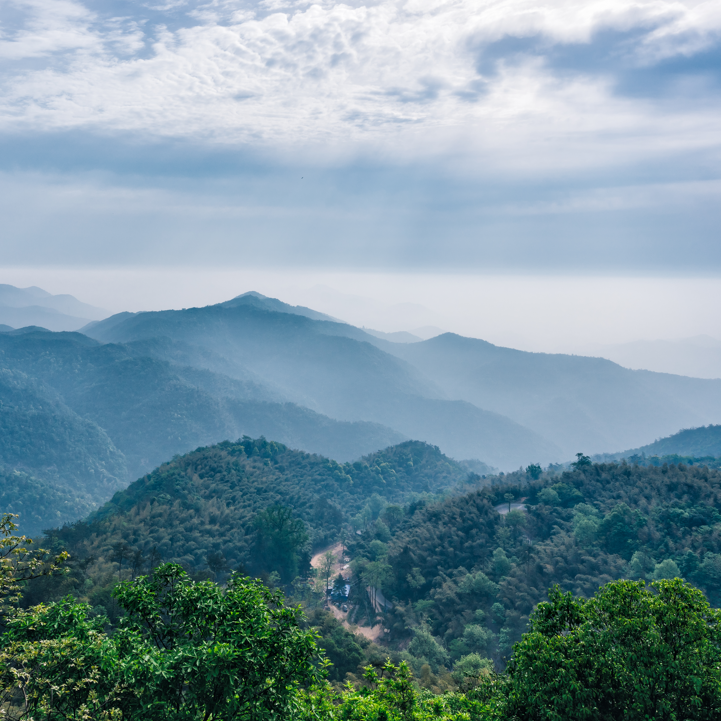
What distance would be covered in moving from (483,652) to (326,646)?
14039mm

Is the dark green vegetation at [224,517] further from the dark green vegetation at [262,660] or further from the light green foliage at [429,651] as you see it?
the dark green vegetation at [262,660]

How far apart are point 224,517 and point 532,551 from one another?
39.4m

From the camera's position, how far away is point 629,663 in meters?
10.7

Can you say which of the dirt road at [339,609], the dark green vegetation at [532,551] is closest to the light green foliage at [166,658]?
the dark green vegetation at [532,551]

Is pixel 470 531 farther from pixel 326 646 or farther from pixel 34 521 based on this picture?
pixel 34 521

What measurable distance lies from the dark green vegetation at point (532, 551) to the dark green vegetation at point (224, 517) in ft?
42.3

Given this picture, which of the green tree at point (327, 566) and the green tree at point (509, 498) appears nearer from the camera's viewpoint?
the green tree at point (327, 566)

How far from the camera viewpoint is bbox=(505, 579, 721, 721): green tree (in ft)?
34.1

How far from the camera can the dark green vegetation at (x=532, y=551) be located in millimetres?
39906

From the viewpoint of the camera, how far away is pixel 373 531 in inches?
2864

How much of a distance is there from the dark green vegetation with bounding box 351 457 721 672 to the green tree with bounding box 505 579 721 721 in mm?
27846

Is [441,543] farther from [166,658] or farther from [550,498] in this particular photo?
[166,658]

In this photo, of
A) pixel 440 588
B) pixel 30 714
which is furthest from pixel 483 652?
pixel 30 714

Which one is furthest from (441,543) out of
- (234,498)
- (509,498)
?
(234,498)
